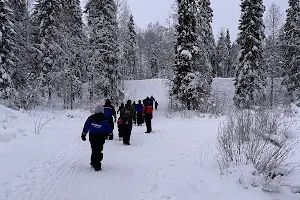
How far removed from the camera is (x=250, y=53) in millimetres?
28859

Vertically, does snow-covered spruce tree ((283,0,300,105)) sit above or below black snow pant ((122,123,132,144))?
above

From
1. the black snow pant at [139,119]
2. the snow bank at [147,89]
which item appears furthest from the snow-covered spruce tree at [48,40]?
the black snow pant at [139,119]

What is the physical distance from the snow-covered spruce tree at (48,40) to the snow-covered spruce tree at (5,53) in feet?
24.0

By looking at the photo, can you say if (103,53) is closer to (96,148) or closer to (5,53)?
(5,53)

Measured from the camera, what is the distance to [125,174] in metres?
7.18

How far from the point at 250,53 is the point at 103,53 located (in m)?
14.2

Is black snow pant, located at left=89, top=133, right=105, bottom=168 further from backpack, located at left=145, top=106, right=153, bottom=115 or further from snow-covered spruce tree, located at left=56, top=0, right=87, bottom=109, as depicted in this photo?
snow-covered spruce tree, located at left=56, top=0, right=87, bottom=109

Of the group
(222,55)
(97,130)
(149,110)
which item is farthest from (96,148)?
(222,55)

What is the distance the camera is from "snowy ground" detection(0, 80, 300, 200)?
564cm

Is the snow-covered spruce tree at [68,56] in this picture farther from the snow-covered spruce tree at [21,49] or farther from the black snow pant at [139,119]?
the black snow pant at [139,119]

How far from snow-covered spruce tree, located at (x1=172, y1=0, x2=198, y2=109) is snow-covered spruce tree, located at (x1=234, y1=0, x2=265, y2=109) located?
6.78m

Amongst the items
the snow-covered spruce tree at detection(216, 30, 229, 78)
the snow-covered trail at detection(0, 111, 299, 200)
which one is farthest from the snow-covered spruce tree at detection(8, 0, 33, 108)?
the snow-covered spruce tree at detection(216, 30, 229, 78)

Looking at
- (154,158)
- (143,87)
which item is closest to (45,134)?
(154,158)

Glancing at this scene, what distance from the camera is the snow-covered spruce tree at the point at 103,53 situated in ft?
90.8
